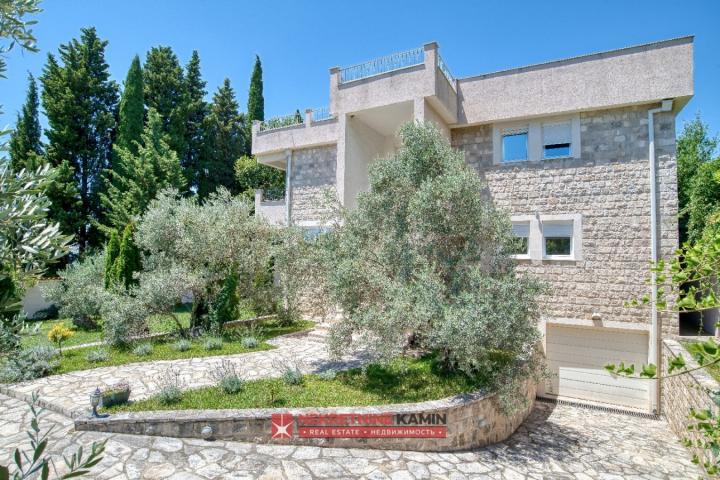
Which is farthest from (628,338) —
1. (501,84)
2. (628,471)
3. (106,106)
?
(106,106)

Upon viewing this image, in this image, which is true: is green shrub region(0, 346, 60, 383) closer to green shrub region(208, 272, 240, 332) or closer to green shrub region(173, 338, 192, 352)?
green shrub region(173, 338, 192, 352)

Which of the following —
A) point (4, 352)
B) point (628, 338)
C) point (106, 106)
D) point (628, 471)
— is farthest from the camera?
point (106, 106)

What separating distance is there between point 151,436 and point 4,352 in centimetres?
459

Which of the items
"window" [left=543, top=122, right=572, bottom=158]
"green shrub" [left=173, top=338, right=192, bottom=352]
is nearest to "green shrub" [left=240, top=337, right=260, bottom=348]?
"green shrub" [left=173, top=338, right=192, bottom=352]

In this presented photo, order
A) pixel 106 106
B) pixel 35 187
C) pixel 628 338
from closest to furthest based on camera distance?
pixel 35 187 < pixel 628 338 < pixel 106 106

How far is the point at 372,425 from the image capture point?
23.3ft

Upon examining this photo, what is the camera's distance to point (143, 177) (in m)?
23.7

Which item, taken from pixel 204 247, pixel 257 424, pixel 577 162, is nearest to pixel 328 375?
pixel 257 424

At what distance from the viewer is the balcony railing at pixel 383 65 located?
13945 mm

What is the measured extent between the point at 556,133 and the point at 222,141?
28.2m

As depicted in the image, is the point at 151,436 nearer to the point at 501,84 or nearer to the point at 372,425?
the point at 372,425

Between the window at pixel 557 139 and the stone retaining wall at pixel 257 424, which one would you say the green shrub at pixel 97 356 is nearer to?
the stone retaining wall at pixel 257 424

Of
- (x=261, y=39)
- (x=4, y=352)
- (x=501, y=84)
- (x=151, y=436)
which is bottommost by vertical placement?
(x=151, y=436)

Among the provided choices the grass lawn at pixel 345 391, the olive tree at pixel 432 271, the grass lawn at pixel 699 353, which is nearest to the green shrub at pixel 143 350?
the grass lawn at pixel 345 391
